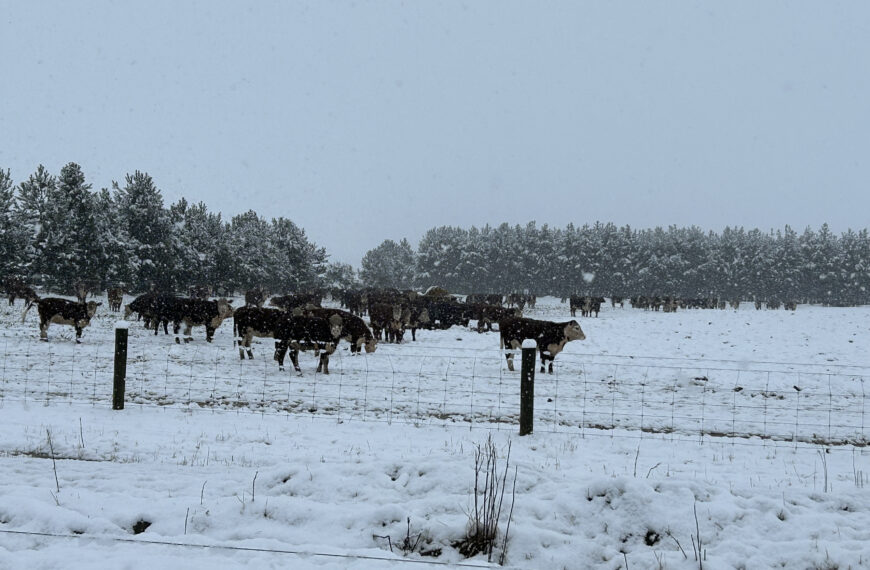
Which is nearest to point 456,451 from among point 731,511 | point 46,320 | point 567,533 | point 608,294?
point 567,533

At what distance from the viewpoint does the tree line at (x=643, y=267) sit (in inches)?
3671

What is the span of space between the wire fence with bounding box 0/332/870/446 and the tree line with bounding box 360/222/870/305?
80534 mm

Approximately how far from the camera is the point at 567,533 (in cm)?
461

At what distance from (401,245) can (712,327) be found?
4190 inches

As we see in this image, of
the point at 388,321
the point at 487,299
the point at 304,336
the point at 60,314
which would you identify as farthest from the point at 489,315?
the point at 487,299

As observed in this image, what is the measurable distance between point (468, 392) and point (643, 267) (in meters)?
88.7

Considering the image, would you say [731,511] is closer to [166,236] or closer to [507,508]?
[507,508]

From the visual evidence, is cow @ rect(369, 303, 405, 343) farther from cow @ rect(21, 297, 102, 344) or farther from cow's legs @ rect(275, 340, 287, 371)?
cow @ rect(21, 297, 102, 344)

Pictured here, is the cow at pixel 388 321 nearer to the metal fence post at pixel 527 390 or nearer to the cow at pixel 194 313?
the cow at pixel 194 313

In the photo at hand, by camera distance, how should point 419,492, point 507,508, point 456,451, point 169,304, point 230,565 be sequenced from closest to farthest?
point 230,565
point 507,508
point 419,492
point 456,451
point 169,304

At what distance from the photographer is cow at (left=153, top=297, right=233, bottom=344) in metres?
19.0

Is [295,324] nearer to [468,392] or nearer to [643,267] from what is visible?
[468,392]

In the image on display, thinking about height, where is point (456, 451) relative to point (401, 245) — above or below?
below

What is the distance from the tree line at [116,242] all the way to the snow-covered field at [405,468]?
32.7 meters
